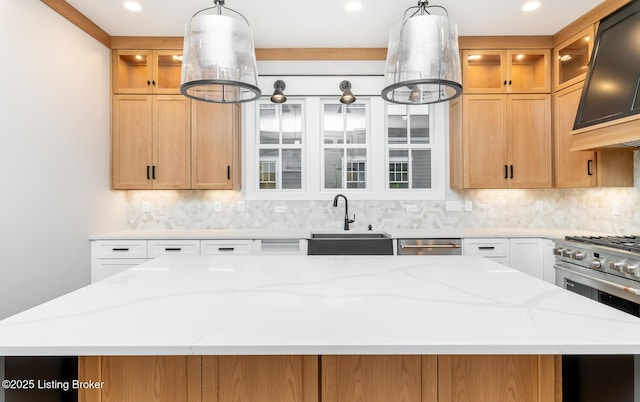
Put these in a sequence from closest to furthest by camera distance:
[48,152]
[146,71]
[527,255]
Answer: [48,152] < [527,255] < [146,71]

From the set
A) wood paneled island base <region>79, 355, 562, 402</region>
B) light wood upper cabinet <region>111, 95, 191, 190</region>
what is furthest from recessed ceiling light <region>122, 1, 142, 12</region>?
wood paneled island base <region>79, 355, 562, 402</region>

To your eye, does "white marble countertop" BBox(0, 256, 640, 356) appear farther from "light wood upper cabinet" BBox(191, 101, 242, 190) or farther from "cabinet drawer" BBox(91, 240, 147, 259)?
"light wood upper cabinet" BBox(191, 101, 242, 190)

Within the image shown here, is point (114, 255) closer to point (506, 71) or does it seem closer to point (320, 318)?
point (320, 318)

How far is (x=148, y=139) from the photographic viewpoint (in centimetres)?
363

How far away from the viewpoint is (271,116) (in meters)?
4.05

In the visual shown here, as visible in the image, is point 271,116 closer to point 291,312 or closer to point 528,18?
point 528,18

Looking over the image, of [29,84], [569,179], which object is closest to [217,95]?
[29,84]

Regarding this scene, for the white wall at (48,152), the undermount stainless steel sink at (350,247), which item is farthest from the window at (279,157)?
the white wall at (48,152)

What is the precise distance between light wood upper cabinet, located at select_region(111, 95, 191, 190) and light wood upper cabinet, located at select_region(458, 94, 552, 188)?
2891mm

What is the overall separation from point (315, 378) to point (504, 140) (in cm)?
333

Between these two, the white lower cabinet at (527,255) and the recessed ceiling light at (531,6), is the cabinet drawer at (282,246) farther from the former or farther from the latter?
the recessed ceiling light at (531,6)

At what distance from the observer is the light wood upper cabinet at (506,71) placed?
359 centimetres

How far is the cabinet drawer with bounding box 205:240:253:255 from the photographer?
10.8ft

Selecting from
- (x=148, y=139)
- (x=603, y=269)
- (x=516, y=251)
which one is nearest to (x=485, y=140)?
(x=516, y=251)
